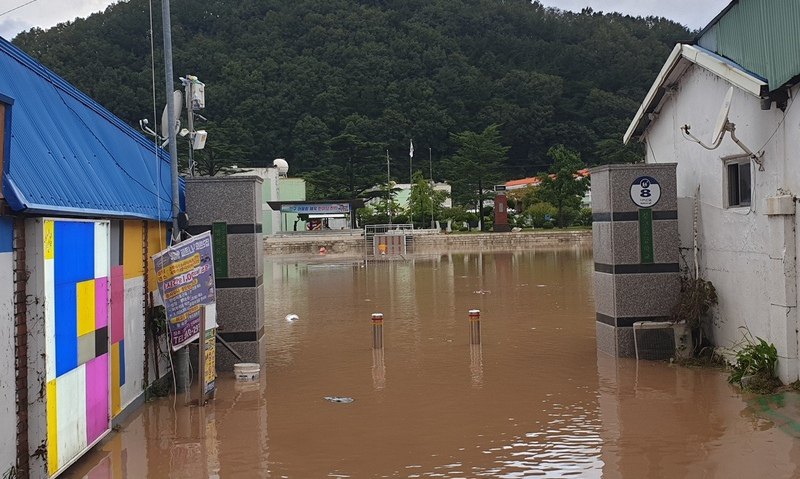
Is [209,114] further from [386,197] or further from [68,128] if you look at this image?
[68,128]

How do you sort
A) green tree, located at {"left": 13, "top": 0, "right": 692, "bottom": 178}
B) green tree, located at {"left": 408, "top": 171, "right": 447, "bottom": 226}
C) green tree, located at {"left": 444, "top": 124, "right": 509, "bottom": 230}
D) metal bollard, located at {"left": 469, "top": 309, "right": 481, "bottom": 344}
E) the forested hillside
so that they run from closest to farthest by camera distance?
metal bollard, located at {"left": 469, "top": 309, "right": 481, "bottom": 344}
green tree, located at {"left": 408, "top": 171, "right": 447, "bottom": 226}
green tree, located at {"left": 444, "top": 124, "right": 509, "bottom": 230}
the forested hillside
green tree, located at {"left": 13, "top": 0, "right": 692, "bottom": 178}

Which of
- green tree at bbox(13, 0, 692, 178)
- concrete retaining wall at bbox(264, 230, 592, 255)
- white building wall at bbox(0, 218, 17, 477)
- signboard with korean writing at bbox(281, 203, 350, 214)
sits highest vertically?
green tree at bbox(13, 0, 692, 178)

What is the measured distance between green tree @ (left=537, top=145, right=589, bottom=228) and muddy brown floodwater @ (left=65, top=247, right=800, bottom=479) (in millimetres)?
50726

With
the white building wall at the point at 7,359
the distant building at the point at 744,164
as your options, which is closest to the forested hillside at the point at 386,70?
the distant building at the point at 744,164

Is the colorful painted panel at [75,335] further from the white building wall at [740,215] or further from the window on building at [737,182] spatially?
the window on building at [737,182]

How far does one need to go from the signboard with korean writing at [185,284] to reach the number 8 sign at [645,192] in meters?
6.64

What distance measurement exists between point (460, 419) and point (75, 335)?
4.50 meters

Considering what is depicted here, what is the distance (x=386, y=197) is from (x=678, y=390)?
216 ft

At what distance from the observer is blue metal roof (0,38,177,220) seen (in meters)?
7.00

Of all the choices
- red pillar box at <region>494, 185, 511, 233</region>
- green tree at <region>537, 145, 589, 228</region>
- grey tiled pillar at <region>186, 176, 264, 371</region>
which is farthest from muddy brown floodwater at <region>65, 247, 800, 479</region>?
green tree at <region>537, 145, 589, 228</region>

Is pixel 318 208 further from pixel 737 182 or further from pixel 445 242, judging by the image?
pixel 737 182

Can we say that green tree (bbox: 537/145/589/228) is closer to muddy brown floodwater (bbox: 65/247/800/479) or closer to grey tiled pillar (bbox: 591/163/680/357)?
muddy brown floodwater (bbox: 65/247/800/479)

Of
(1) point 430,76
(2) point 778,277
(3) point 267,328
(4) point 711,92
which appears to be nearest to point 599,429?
(2) point 778,277

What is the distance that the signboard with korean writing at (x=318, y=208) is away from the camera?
199ft
